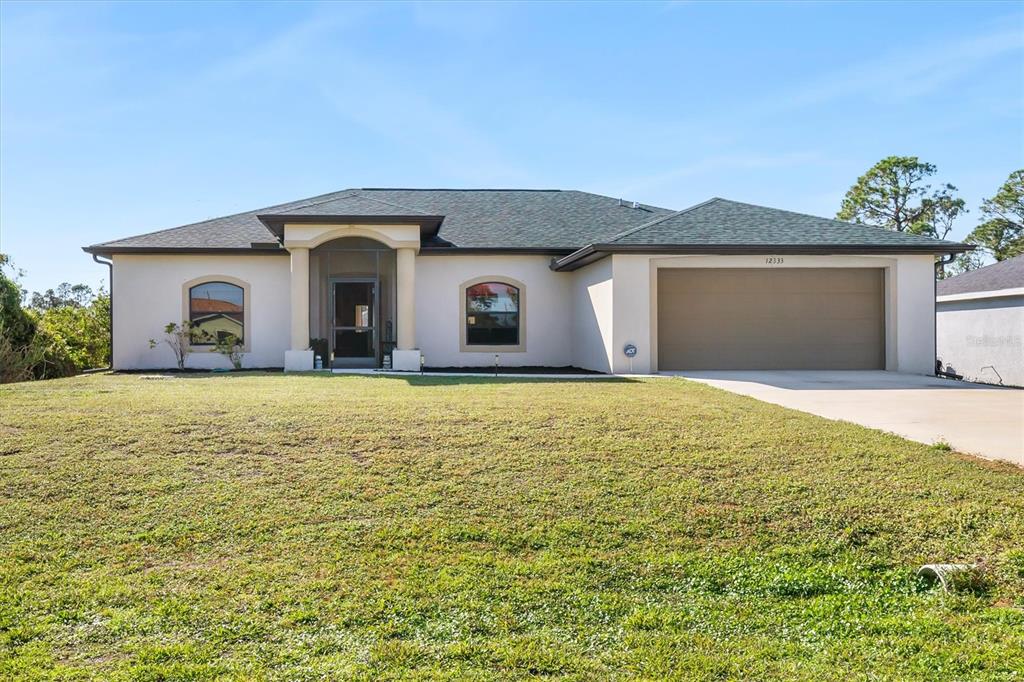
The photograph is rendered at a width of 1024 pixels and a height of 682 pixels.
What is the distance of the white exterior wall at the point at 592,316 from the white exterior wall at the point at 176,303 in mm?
7300

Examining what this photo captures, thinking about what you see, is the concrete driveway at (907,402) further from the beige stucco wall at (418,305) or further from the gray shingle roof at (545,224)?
the beige stucco wall at (418,305)

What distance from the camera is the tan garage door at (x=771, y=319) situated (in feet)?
51.9

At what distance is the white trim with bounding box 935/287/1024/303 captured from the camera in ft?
56.9

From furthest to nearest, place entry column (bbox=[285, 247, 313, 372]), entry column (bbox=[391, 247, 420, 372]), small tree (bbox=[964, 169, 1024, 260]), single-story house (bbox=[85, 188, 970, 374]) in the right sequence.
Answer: small tree (bbox=[964, 169, 1024, 260]), entry column (bbox=[391, 247, 420, 372]), entry column (bbox=[285, 247, 313, 372]), single-story house (bbox=[85, 188, 970, 374])

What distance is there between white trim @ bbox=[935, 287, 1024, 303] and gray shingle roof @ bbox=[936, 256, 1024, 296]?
38 centimetres

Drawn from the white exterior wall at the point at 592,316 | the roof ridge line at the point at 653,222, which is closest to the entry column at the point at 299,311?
the white exterior wall at the point at 592,316

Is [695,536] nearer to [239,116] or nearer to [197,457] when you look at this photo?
[197,457]

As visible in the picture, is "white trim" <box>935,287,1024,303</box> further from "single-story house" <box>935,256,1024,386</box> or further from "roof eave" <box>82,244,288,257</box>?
"roof eave" <box>82,244,288,257</box>

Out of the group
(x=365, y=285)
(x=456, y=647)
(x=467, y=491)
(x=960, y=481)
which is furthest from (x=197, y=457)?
(x=365, y=285)

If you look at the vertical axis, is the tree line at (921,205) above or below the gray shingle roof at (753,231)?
above

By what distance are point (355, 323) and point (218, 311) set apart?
347 centimetres

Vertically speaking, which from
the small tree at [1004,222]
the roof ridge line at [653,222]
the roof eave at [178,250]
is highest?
the small tree at [1004,222]

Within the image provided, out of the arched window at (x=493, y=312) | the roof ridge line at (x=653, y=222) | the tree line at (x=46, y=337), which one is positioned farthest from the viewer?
the arched window at (x=493, y=312)

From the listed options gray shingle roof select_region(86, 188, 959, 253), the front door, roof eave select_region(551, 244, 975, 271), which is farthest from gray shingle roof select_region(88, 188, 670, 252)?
roof eave select_region(551, 244, 975, 271)
